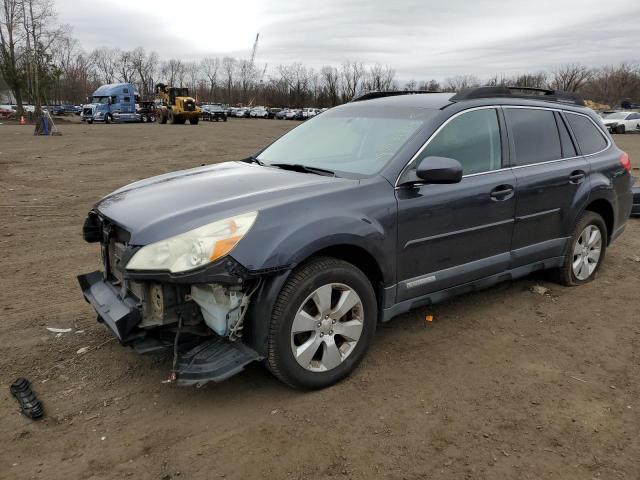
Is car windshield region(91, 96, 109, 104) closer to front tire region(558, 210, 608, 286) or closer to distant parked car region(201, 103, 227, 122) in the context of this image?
distant parked car region(201, 103, 227, 122)

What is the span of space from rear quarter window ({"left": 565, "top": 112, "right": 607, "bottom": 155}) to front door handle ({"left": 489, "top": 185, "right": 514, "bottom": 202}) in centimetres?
134

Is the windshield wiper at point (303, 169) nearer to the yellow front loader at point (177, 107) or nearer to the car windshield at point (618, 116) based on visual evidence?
the car windshield at point (618, 116)

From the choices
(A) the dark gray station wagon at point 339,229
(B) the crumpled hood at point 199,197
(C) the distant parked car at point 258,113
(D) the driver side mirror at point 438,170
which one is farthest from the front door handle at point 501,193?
(C) the distant parked car at point 258,113

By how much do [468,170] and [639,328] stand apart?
192 cm

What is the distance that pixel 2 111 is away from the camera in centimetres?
5594

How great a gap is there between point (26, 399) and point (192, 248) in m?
1.41

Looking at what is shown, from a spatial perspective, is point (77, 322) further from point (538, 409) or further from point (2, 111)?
point (2, 111)

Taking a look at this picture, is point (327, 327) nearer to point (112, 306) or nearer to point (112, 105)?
point (112, 306)

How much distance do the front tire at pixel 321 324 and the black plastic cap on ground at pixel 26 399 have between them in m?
1.34

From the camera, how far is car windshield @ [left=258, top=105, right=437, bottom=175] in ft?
12.0

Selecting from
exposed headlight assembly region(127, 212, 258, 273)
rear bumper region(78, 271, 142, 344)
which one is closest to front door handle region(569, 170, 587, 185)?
exposed headlight assembly region(127, 212, 258, 273)

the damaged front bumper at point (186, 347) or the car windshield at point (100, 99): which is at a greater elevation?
the car windshield at point (100, 99)

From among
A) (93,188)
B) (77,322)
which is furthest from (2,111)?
(77,322)

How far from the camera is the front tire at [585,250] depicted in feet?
15.7
